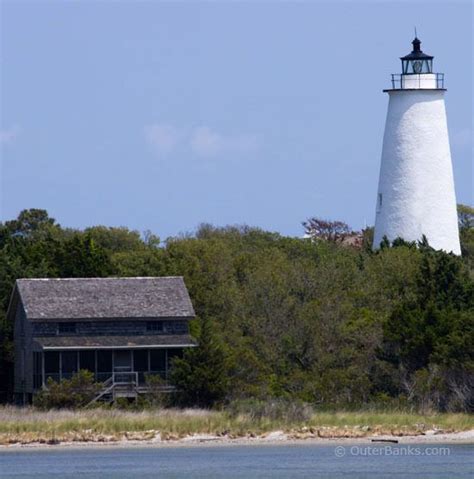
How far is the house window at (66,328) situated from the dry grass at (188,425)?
4.63 meters

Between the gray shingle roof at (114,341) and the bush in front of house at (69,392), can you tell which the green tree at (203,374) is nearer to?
the gray shingle roof at (114,341)

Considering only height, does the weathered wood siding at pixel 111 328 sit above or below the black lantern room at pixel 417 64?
below

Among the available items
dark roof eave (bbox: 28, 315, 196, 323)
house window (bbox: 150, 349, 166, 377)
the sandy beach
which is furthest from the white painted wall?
the sandy beach

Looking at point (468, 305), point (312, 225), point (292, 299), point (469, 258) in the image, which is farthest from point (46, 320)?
point (312, 225)

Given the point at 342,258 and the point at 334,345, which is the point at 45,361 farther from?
the point at 342,258

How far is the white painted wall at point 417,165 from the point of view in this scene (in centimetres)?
6862

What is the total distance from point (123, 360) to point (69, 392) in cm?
362

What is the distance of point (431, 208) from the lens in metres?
69.1

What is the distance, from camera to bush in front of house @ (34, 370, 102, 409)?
56.3 m

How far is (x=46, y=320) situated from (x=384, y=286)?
12.4 m

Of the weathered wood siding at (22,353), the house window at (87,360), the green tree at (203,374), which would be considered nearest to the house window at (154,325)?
the house window at (87,360)

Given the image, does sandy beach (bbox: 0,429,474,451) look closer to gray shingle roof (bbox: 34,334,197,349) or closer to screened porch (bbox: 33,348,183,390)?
gray shingle roof (bbox: 34,334,197,349)

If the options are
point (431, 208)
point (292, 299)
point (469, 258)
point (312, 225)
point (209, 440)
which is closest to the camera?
point (209, 440)

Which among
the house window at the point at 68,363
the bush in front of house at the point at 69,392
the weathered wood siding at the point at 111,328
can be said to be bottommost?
the bush in front of house at the point at 69,392
